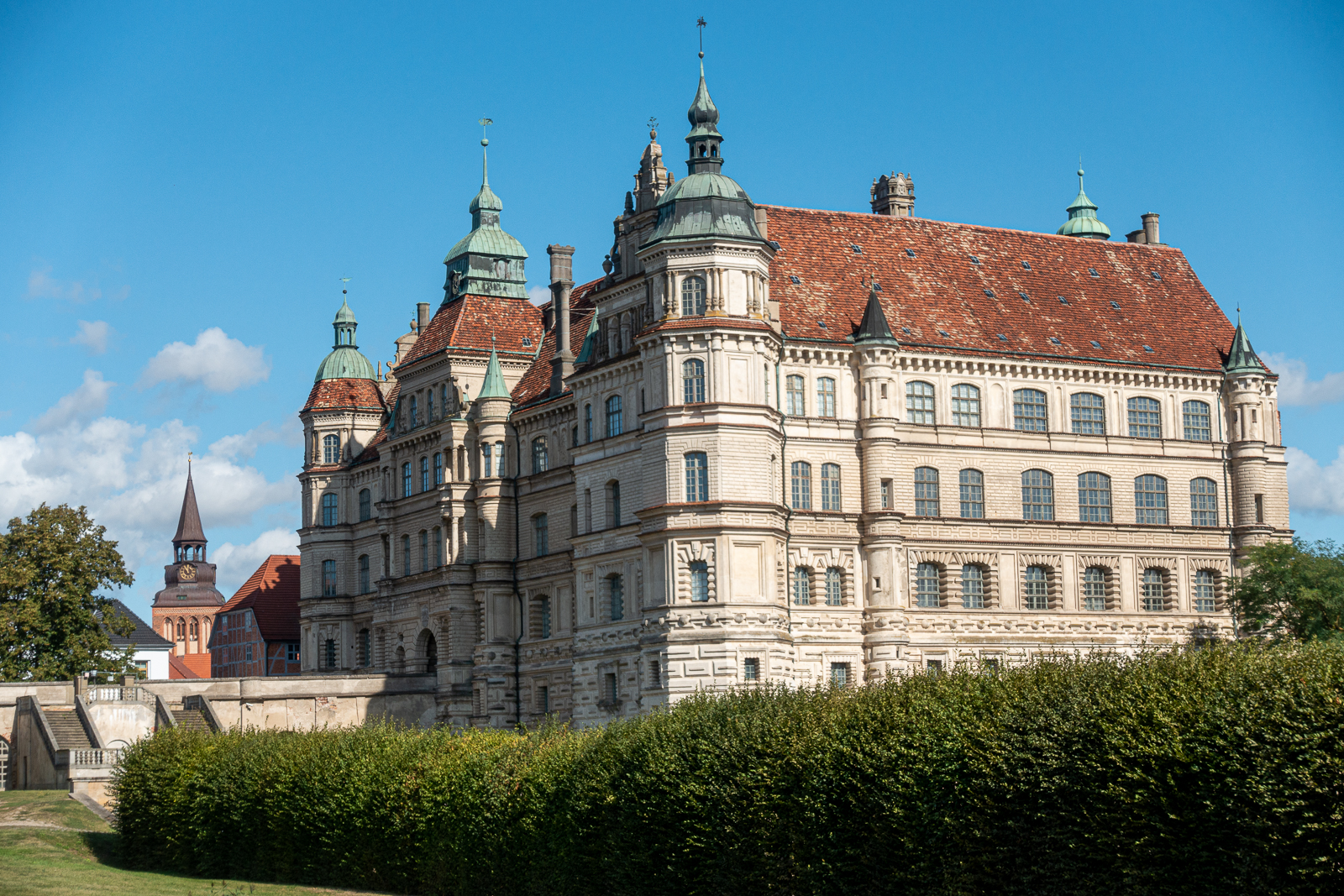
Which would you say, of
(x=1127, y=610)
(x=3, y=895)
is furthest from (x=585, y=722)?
(x=3, y=895)

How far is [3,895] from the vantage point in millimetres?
45250

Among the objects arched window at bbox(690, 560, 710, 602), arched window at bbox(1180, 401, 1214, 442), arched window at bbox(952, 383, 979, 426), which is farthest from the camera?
arched window at bbox(1180, 401, 1214, 442)

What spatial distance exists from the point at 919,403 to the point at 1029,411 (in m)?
5.62

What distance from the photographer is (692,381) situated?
237 ft

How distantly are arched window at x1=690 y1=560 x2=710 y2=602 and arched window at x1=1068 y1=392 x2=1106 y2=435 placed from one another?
67.9 ft

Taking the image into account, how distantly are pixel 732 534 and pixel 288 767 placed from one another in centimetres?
2105

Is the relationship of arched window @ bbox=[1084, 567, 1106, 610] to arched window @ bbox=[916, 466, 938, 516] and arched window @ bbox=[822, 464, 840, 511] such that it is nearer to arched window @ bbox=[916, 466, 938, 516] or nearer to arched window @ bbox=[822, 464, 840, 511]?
arched window @ bbox=[916, 466, 938, 516]

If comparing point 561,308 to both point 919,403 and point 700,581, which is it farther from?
point 700,581

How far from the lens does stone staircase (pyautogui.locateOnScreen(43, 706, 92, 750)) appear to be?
78625 millimetres

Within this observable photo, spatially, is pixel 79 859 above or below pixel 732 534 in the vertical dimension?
below

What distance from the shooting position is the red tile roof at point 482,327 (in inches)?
3647

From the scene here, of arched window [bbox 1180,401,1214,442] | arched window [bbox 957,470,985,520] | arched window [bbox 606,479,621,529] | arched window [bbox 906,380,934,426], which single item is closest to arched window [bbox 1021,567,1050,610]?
arched window [bbox 957,470,985,520]

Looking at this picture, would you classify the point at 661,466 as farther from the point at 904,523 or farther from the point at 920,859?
the point at 920,859

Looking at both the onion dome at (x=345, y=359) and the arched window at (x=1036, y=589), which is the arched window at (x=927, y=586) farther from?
the onion dome at (x=345, y=359)
